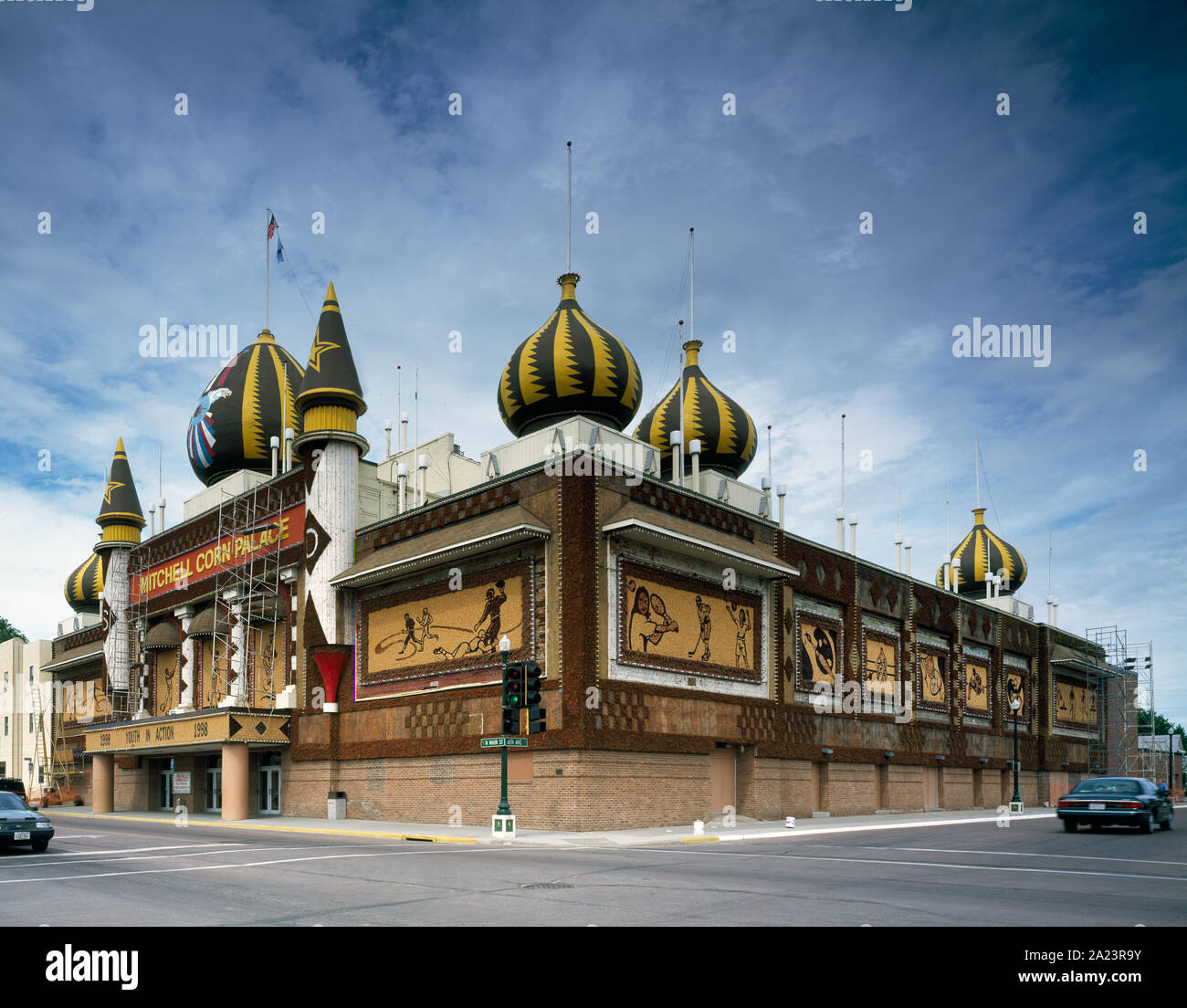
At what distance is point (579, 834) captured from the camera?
1055 inches

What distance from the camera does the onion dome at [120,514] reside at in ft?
165

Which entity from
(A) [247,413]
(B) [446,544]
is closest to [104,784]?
(A) [247,413]

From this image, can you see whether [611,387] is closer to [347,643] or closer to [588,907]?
[347,643]

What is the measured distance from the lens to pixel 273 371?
1836 inches

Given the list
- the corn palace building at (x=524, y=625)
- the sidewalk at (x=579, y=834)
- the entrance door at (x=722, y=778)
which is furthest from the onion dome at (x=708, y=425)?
the sidewalk at (x=579, y=834)

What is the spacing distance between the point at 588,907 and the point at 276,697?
2896cm

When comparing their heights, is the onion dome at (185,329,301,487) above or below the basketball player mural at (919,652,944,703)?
above

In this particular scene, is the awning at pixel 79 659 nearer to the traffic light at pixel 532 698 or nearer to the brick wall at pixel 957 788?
the traffic light at pixel 532 698

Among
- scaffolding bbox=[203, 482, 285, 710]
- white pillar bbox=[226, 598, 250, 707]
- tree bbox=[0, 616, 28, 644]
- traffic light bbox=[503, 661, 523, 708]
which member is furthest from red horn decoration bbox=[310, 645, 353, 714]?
tree bbox=[0, 616, 28, 644]

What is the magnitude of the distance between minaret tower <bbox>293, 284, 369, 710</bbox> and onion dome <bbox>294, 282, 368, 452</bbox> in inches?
1.3

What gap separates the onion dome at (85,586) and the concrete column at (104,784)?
17315 millimetres

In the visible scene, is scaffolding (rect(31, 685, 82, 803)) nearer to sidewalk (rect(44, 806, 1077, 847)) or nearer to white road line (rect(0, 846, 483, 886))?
sidewalk (rect(44, 806, 1077, 847))

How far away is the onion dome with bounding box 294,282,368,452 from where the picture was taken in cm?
3744
